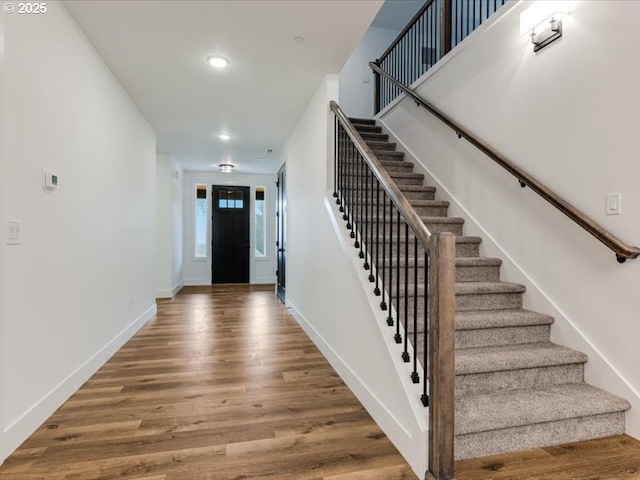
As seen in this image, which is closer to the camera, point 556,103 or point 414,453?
point 414,453

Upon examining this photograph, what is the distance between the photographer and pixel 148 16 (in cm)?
241

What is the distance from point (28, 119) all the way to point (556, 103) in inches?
127

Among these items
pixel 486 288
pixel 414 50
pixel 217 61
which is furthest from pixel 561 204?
pixel 414 50

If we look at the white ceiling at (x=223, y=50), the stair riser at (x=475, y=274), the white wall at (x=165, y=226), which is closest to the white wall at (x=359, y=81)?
the white ceiling at (x=223, y=50)

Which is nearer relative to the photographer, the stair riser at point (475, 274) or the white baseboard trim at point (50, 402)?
the white baseboard trim at point (50, 402)

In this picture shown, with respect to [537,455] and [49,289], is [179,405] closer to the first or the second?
[49,289]

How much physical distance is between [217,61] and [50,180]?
165 centimetres

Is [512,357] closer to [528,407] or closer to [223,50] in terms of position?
[528,407]

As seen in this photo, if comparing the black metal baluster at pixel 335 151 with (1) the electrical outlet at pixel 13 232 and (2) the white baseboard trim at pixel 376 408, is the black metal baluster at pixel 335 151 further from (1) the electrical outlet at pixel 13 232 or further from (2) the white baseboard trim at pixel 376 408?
(1) the electrical outlet at pixel 13 232

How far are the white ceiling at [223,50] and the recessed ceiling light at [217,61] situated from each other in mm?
50

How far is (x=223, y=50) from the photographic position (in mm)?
2859

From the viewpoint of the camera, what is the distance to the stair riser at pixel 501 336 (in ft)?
7.48

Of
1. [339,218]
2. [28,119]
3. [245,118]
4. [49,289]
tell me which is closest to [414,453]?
[339,218]

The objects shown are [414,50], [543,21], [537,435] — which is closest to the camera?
[537,435]
